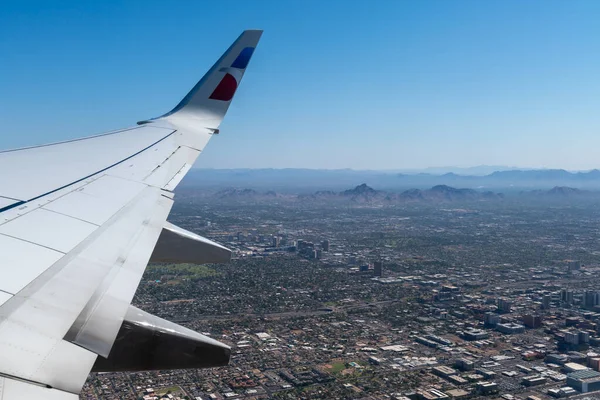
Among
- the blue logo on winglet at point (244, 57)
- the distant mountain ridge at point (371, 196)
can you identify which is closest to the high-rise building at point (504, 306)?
the blue logo on winglet at point (244, 57)

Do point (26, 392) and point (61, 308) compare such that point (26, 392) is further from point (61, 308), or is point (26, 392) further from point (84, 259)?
point (84, 259)

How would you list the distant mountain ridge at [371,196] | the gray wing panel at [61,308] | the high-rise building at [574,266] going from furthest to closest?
the distant mountain ridge at [371,196] < the high-rise building at [574,266] < the gray wing panel at [61,308]

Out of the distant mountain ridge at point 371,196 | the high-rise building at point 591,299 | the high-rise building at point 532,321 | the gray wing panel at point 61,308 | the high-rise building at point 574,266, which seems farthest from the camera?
the distant mountain ridge at point 371,196

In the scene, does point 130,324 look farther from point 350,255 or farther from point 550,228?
point 550,228

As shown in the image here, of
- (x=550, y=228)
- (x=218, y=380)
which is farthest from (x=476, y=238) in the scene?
(x=218, y=380)

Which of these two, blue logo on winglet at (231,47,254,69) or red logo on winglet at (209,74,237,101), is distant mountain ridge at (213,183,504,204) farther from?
blue logo on winglet at (231,47,254,69)

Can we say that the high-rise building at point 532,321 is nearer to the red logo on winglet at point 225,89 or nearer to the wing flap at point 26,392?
the red logo on winglet at point 225,89

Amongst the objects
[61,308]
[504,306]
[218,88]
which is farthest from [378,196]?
[61,308]

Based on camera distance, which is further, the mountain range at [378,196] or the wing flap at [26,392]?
the mountain range at [378,196]
